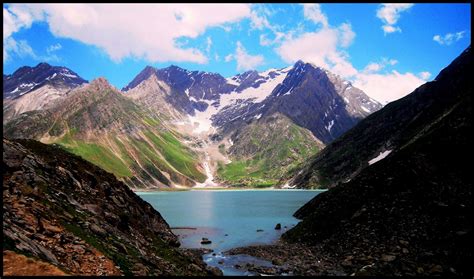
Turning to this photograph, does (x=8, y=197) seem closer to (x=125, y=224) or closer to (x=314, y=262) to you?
(x=125, y=224)

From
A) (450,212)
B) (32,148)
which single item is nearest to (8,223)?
(32,148)

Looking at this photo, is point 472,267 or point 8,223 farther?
point 472,267

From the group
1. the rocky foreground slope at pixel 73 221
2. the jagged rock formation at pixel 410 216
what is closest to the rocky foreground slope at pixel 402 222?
the jagged rock formation at pixel 410 216

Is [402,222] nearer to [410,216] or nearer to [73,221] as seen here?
[410,216]

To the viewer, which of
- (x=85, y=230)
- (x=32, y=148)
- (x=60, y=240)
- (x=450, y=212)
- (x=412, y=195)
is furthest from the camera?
(x=412, y=195)

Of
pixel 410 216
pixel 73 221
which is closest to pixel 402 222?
pixel 410 216

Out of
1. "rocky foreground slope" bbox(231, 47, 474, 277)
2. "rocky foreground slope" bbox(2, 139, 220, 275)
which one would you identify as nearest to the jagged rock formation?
"rocky foreground slope" bbox(231, 47, 474, 277)

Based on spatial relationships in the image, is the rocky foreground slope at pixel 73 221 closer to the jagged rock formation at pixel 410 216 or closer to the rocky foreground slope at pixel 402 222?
the rocky foreground slope at pixel 402 222

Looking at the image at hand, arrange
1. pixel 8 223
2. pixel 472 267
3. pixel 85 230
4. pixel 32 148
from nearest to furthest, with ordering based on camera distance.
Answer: pixel 8 223
pixel 85 230
pixel 472 267
pixel 32 148
